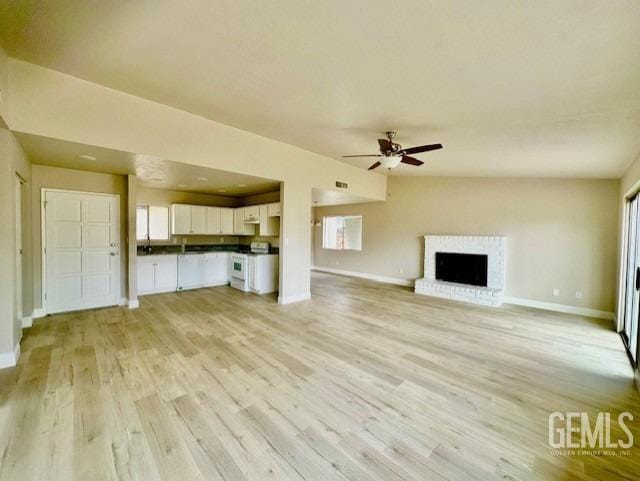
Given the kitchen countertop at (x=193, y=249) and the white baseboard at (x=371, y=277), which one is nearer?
the kitchen countertop at (x=193, y=249)

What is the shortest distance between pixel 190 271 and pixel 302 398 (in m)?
5.10

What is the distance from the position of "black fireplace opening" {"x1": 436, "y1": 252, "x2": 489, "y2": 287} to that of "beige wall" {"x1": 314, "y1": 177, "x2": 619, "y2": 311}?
1.64ft

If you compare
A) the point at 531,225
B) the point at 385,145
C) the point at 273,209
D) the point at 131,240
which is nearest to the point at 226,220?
the point at 273,209

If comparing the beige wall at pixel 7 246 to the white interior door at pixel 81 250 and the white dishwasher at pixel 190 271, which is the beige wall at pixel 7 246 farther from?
the white dishwasher at pixel 190 271

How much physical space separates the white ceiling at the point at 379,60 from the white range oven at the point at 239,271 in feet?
12.4

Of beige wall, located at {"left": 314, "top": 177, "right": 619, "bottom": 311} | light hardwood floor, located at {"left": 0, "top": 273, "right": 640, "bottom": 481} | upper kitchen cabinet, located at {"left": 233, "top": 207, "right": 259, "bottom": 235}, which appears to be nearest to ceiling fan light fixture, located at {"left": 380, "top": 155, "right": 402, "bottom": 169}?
light hardwood floor, located at {"left": 0, "top": 273, "right": 640, "bottom": 481}

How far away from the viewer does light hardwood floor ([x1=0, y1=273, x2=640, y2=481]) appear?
1.68m

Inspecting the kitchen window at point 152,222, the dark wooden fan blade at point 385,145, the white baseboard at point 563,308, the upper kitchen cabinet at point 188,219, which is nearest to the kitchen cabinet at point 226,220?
the upper kitchen cabinet at point 188,219

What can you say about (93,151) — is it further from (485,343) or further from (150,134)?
(485,343)

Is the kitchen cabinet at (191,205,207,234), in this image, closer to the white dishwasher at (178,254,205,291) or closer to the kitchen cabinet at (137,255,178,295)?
the white dishwasher at (178,254,205,291)

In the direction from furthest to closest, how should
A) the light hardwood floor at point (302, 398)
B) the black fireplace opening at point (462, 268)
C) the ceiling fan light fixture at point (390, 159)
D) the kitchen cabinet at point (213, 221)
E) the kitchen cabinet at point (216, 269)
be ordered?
1. the kitchen cabinet at point (213, 221)
2. the kitchen cabinet at point (216, 269)
3. the black fireplace opening at point (462, 268)
4. the ceiling fan light fixture at point (390, 159)
5. the light hardwood floor at point (302, 398)

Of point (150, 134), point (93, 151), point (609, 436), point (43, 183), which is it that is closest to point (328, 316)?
point (609, 436)

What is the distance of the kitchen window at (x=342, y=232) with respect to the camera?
8.81 metres

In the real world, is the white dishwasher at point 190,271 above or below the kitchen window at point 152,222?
below
